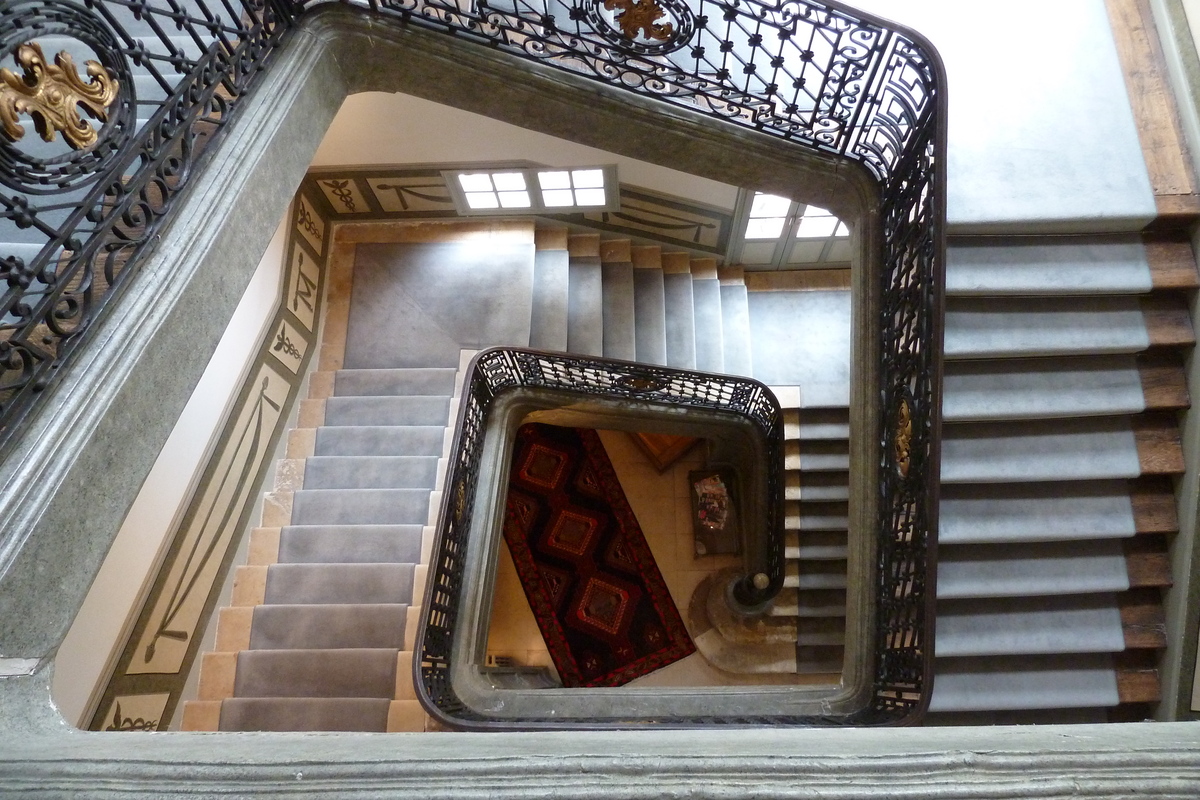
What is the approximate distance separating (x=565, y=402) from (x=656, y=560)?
267 centimetres

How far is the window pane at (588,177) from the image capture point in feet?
19.8

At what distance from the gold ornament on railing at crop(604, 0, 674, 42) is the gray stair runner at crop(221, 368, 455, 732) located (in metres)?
3.53

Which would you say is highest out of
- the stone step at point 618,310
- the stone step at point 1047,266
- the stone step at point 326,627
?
the stone step at point 618,310

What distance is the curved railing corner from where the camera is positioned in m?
1.79

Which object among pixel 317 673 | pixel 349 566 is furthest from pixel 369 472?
pixel 317 673

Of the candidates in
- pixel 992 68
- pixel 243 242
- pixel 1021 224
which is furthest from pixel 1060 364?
pixel 243 242

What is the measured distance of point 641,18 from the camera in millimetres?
3146

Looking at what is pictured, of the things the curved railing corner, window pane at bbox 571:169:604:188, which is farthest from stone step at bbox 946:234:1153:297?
window pane at bbox 571:169:604:188

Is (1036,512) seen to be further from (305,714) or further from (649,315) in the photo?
(305,714)

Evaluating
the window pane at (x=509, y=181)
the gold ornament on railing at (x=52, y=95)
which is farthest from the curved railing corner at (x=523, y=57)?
the window pane at (x=509, y=181)

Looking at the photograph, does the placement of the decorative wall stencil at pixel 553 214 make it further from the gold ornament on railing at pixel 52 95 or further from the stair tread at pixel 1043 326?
the gold ornament on railing at pixel 52 95

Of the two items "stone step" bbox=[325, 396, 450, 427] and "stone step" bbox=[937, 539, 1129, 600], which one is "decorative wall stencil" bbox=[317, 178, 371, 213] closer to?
"stone step" bbox=[325, 396, 450, 427]

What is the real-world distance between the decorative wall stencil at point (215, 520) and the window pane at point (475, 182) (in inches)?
55.7

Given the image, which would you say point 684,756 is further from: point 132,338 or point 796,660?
point 796,660
